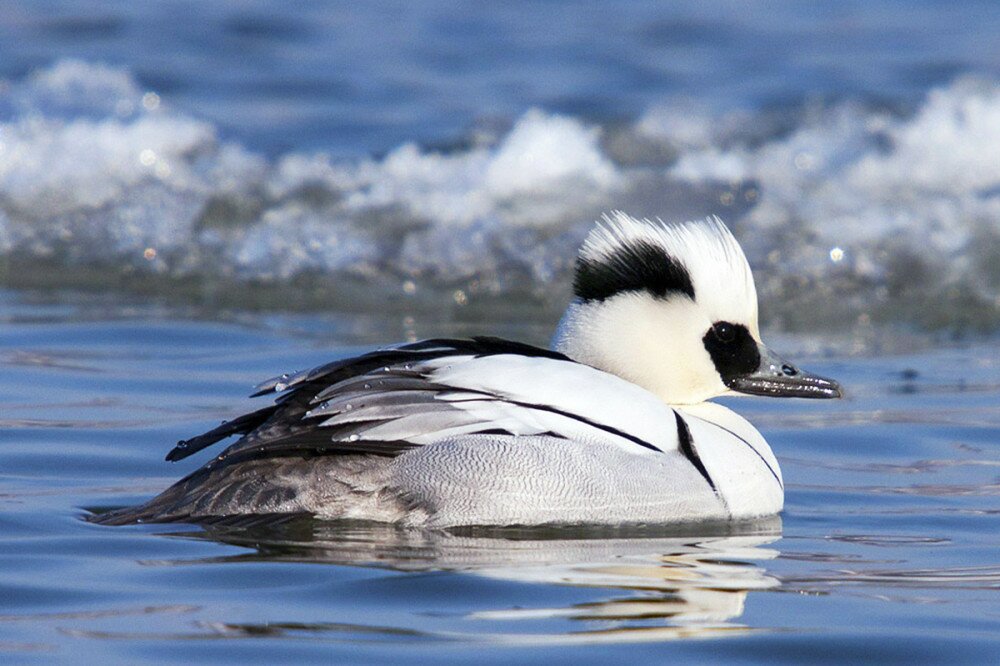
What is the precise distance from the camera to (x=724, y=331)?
16.9 ft

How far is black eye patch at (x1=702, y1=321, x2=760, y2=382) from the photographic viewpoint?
515cm

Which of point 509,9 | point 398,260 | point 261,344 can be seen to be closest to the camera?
point 261,344

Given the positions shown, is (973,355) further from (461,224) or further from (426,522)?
(426,522)

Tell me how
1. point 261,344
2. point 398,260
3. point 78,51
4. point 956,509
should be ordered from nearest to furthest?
point 956,509 < point 261,344 < point 398,260 < point 78,51

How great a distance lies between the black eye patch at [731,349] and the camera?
16.9 ft

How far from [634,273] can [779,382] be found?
68 cm

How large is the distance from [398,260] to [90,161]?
250cm

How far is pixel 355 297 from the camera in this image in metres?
9.03

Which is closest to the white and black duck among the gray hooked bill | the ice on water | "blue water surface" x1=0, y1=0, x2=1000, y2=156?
the gray hooked bill

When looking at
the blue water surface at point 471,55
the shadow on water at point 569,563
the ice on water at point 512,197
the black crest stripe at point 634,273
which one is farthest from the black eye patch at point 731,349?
the blue water surface at point 471,55

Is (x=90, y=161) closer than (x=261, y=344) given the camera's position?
No

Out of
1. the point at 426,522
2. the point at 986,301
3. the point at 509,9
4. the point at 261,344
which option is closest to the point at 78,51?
the point at 509,9

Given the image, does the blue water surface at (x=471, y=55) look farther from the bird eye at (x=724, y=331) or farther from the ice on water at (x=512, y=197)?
the bird eye at (x=724, y=331)

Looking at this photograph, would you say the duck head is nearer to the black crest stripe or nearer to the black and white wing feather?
the black crest stripe
